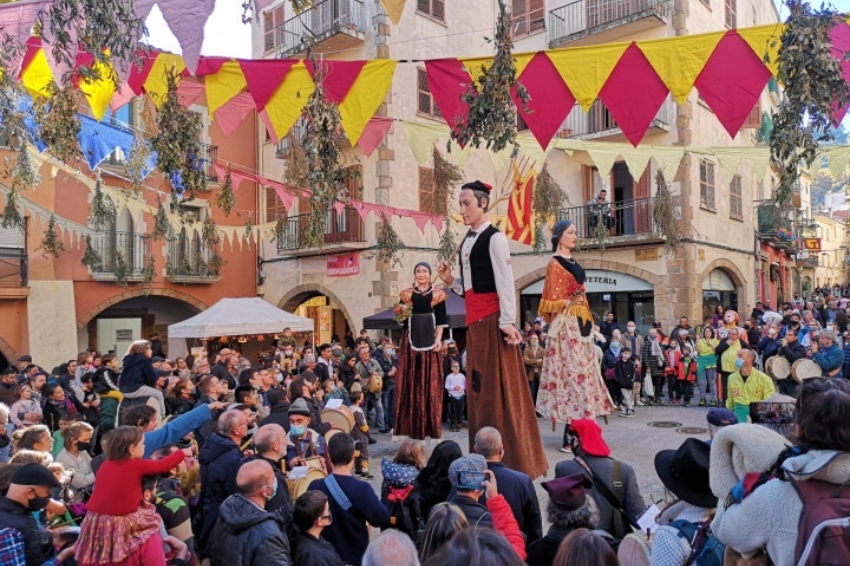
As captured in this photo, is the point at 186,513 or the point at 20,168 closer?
the point at 186,513

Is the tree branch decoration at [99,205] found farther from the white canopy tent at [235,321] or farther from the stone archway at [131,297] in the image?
the stone archway at [131,297]

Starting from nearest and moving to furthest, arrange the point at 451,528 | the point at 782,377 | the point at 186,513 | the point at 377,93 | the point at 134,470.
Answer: the point at 451,528, the point at 134,470, the point at 186,513, the point at 377,93, the point at 782,377

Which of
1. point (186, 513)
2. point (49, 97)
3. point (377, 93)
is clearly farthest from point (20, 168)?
point (186, 513)

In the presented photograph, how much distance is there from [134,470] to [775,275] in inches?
1069

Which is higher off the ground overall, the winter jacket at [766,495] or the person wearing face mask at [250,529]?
the winter jacket at [766,495]

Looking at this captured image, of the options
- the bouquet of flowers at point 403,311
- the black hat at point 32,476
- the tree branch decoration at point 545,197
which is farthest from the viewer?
the tree branch decoration at point 545,197

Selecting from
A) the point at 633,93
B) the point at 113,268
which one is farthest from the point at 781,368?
the point at 113,268

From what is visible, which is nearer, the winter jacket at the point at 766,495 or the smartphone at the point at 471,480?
the winter jacket at the point at 766,495

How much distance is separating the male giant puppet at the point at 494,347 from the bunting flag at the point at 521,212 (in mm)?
12616

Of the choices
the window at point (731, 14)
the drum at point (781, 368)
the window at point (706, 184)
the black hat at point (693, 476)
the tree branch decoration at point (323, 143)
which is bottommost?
the drum at point (781, 368)

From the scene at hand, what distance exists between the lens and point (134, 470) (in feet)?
11.5

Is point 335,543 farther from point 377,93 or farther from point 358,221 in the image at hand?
point 358,221

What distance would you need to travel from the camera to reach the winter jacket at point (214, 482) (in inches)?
168

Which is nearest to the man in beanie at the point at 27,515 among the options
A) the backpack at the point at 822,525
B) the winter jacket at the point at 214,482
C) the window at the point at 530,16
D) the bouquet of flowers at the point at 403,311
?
the winter jacket at the point at 214,482
